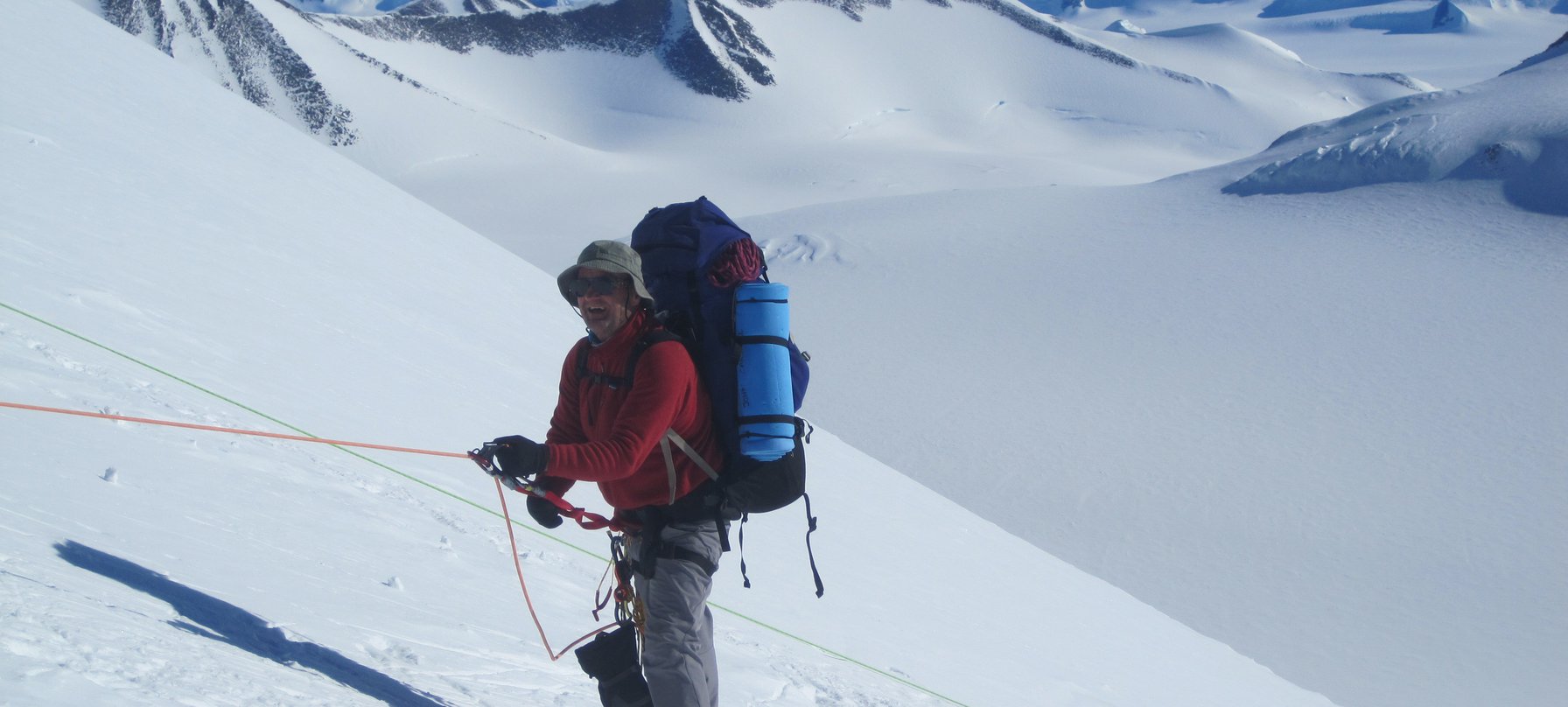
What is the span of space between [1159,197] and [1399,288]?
391 inches

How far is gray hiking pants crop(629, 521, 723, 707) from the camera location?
104 inches

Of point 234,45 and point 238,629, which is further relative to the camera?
point 234,45

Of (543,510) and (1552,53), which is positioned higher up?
(543,510)

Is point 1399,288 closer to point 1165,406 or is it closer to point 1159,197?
point 1165,406

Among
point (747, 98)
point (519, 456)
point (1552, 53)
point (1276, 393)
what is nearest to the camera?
point (519, 456)

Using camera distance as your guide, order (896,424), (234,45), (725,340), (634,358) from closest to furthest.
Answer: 1. (634,358)
2. (725,340)
3. (896,424)
4. (234,45)

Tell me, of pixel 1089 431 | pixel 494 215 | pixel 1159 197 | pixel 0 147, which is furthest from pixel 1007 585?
→ pixel 494 215

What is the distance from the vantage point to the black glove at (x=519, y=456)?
2432 mm

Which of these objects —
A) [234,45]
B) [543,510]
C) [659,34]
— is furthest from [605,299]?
[659,34]

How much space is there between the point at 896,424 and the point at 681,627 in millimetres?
14068

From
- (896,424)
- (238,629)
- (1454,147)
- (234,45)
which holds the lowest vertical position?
(896,424)

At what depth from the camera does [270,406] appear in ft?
15.8

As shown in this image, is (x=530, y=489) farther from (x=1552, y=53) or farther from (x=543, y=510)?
(x=1552, y=53)

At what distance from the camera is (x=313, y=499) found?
13.0 feet
